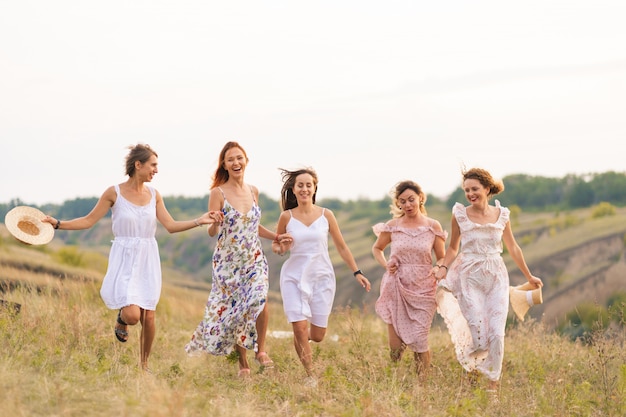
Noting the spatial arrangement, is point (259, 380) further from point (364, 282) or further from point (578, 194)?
point (578, 194)

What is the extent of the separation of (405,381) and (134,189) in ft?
11.0

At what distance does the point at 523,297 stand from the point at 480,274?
0.82 meters

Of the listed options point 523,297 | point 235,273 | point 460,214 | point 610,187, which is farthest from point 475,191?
point 610,187

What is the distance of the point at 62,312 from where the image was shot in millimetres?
9992

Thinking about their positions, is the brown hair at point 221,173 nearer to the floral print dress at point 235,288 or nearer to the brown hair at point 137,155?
the floral print dress at point 235,288

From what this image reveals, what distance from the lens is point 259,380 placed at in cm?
780

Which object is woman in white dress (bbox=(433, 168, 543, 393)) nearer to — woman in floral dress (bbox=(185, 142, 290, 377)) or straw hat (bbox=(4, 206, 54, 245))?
woman in floral dress (bbox=(185, 142, 290, 377))

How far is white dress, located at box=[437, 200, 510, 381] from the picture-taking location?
26.2 feet

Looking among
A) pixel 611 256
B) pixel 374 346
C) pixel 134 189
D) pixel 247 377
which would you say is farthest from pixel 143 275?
pixel 611 256

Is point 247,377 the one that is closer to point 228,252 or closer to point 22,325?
point 228,252

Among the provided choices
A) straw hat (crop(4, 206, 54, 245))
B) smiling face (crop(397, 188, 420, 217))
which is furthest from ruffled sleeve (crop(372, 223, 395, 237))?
straw hat (crop(4, 206, 54, 245))

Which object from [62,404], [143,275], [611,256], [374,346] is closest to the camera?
[62,404]

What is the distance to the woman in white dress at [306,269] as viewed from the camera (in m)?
7.94

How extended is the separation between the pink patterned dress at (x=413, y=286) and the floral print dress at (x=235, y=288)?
56.2 inches
